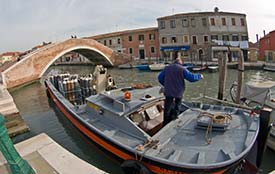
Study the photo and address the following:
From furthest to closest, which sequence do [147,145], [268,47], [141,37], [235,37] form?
[141,37] < [235,37] < [268,47] < [147,145]

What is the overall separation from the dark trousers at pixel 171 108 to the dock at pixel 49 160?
1.90 meters

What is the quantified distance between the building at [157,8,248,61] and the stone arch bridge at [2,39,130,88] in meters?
6.55

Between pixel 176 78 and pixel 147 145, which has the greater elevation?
pixel 176 78

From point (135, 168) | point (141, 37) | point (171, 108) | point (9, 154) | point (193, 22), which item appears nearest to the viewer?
point (9, 154)

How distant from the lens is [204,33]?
26.8 m

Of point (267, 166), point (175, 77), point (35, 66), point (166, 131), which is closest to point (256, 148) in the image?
point (267, 166)

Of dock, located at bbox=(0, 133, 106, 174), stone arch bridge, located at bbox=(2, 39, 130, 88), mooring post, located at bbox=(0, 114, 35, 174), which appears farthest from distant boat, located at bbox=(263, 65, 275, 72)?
mooring post, located at bbox=(0, 114, 35, 174)

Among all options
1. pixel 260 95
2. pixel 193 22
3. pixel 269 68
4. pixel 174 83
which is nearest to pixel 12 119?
pixel 174 83

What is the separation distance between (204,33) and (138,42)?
854 centimetres

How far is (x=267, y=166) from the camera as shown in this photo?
444cm

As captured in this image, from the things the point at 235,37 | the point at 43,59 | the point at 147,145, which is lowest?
the point at 147,145

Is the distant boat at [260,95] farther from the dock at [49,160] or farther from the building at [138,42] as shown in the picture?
the building at [138,42]

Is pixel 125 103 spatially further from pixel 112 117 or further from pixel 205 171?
pixel 205 171

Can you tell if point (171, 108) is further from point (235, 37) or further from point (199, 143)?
point (235, 37)
